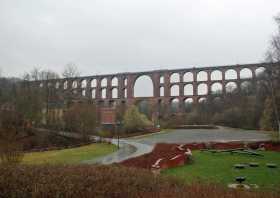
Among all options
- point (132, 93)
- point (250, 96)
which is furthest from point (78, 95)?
point (250, 96)

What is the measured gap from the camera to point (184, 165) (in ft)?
40.6

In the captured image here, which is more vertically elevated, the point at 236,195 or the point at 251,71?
the point at 251,71

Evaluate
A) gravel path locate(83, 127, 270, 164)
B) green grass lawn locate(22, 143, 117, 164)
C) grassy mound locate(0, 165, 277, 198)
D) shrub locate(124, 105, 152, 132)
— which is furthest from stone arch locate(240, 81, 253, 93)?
grassy mound locate(0, 165, 277, 198)

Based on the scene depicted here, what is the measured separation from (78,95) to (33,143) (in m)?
14.2

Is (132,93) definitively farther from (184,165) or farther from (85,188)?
(85,188)

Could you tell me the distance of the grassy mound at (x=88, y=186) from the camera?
4.19m

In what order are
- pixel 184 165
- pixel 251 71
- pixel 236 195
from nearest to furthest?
pixel 236 195, pixel 184 165, pixel 251 71

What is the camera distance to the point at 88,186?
444 centimetres

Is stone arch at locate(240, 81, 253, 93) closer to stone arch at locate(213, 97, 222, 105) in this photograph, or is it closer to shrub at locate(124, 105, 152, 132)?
stone arch at locate(213, 97, 222, 105)

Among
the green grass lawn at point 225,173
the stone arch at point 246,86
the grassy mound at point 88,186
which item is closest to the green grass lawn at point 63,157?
the green grass lawn at point 225,173

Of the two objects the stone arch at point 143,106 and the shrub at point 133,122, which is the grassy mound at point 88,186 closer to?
the shrub at point 133,122

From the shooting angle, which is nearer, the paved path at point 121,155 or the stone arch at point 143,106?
the paved path at point 121,155

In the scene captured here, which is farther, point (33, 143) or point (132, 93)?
point (132, 93)

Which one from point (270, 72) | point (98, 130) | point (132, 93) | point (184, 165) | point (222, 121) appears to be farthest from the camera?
point (132, 93)
